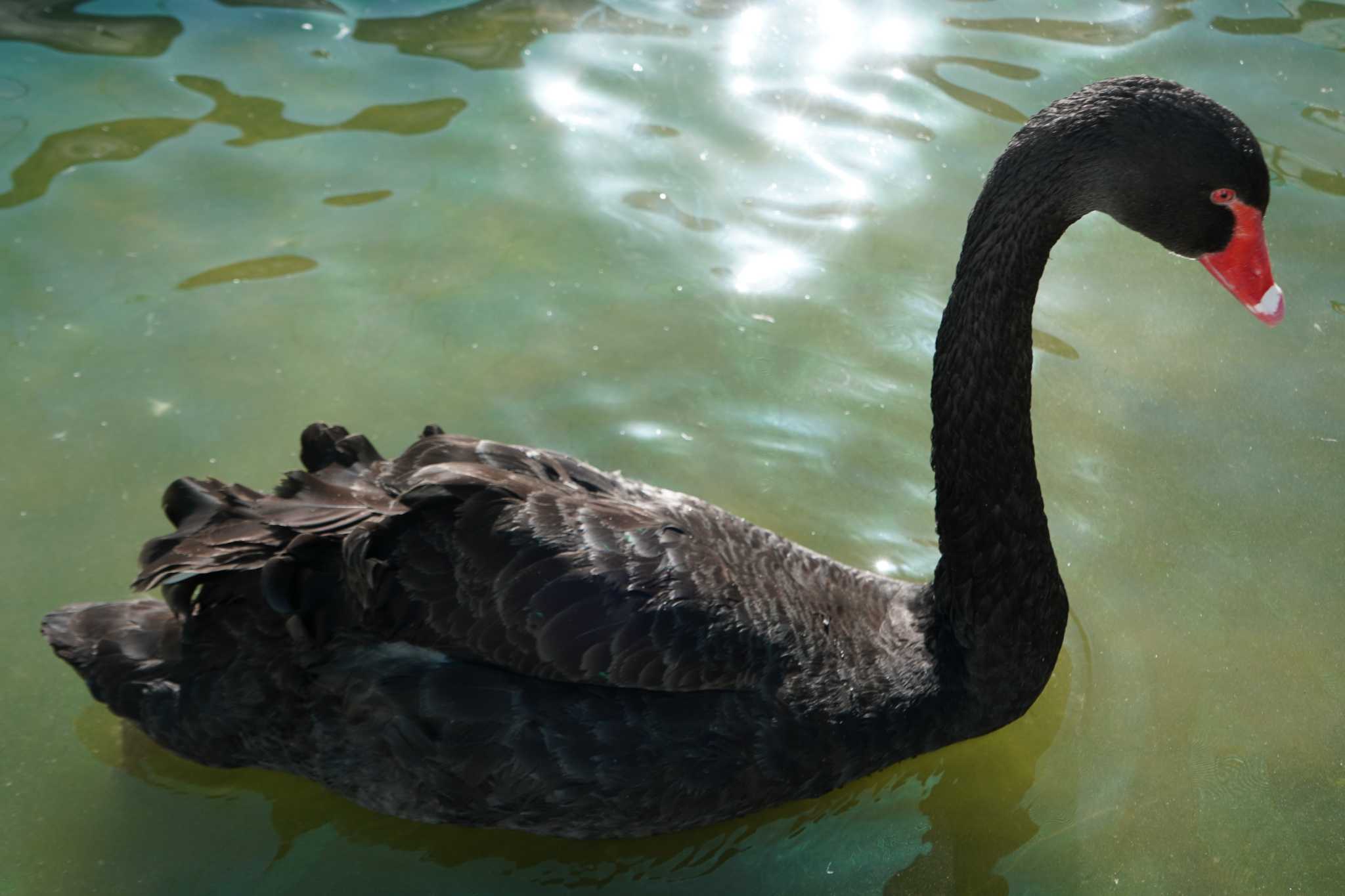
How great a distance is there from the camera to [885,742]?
13.0 feet

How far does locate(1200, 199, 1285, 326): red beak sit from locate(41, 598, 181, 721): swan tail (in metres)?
3.11

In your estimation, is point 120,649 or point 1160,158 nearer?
point 1160,158

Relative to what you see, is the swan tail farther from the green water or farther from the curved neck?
the curved neck

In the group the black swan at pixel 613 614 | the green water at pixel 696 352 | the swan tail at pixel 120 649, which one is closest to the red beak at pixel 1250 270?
the black swan at pixel 613 614

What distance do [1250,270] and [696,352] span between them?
227 cm

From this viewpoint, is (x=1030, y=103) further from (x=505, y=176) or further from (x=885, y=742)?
(x=885, y=742)

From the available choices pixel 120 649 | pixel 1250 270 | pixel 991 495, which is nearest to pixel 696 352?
pixel 991 495

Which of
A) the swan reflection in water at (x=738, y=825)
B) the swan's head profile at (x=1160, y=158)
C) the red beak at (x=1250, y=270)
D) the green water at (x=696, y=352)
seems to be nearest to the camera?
the swan's head profile at (x=1160, y=158)

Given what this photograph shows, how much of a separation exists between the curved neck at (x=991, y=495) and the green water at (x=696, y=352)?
420 millimetres

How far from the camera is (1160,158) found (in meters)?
3.66

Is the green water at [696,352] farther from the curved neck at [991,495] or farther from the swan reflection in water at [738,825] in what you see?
the curved neck at [991,495]

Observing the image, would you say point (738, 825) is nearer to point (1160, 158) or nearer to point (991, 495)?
point (991, 495)

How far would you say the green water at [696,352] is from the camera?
13.4ft

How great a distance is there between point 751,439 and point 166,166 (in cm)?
309
